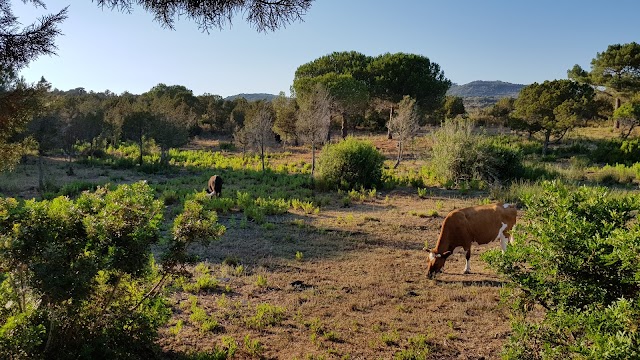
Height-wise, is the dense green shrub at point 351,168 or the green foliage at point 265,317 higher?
the dense green shrub at point 351,168

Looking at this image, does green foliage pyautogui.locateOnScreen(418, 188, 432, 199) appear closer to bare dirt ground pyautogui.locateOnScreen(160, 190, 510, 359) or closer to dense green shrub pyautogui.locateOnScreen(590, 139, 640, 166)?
Answer: bare dirt ground pyautogui.locateOnScreen(160, 190, 510, 359)

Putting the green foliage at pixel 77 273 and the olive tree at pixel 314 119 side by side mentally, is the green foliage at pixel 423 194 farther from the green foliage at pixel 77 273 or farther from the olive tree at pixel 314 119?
the green foliage at pixel 77 273

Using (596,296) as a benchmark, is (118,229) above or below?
above

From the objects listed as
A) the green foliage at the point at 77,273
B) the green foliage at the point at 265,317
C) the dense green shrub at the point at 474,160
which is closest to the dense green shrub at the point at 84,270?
the green foliage at the point at 77,273

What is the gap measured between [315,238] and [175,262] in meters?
7.49

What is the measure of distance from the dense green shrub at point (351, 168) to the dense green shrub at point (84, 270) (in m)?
15.8

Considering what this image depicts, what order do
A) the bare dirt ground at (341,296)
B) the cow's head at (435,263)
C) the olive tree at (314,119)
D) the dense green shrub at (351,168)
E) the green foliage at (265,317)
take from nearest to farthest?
1. the bare dirt ground at (341,296)
2. the green foliage at (265,317)
3. the cow's head at (435,263)
4. the dense green shrub at (351,168)
5. the olive tree at (314,119)

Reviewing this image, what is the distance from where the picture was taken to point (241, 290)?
26.3 feet

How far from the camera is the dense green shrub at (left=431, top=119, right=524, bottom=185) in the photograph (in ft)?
66.9

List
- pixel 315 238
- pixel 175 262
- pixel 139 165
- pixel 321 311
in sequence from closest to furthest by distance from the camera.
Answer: pixel 175 262, pixel 321 311, pixel 315 238, pixel 139 165

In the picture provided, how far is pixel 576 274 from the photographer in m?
3.78

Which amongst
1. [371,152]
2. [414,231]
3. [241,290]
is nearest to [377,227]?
[414,231]

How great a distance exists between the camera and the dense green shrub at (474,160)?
803 inches

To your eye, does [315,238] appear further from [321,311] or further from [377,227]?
[321,311]
